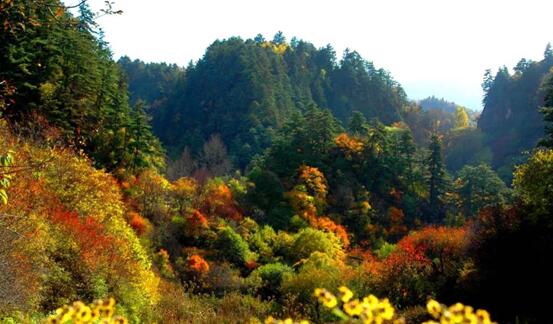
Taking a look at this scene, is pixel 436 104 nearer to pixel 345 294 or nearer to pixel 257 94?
pixel 257 94

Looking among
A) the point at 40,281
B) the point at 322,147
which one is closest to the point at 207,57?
the point at 322,147

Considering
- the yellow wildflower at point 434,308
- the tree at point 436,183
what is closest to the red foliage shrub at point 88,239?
the yellow wildflower at point 434,308

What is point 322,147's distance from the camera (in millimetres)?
41875

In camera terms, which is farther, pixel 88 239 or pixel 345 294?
pixel 88 239

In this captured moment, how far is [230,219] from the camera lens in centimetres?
3194

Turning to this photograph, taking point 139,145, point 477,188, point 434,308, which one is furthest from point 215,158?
point 434,308

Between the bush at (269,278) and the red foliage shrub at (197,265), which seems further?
the red foliage shrub at (197,265)

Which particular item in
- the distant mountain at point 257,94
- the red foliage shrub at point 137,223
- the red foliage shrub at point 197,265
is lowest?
Answer: the red foliage shrub at point 197,265

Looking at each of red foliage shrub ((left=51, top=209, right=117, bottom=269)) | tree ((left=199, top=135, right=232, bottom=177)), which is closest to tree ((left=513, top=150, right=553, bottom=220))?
red foliage shrub ((left=51, top=209, right=117, bottom=269))

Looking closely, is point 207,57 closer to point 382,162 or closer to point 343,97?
point 343,97

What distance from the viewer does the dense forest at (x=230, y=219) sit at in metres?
12.4

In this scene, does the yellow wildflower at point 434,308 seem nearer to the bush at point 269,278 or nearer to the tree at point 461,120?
the bush at point 269,278

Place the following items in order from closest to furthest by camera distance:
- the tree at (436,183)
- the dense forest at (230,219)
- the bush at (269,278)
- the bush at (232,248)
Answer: the dense forest at (230,219) < the bush at (269,278) < the bush at (232,248) < the tree at (436,183)

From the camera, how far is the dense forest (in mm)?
12409
